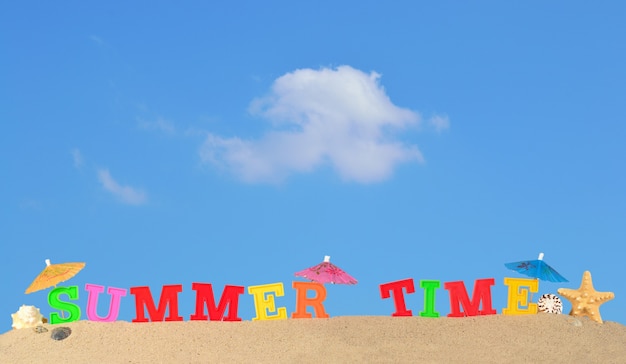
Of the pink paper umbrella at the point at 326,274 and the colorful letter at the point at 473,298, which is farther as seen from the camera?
the colorful letter at the point at 473,298

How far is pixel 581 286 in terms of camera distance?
1002 inches

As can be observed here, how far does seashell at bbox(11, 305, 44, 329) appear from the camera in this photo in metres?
24.1

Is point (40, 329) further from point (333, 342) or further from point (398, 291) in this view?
point (398, 291)

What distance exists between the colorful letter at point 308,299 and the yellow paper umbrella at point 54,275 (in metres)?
6.04

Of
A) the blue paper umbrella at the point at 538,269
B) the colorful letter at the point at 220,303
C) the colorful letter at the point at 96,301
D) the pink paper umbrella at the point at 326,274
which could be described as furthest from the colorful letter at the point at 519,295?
the colorful letter at the point at 96,301

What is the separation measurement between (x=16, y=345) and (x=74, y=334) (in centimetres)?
152

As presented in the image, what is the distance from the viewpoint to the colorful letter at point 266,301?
2417 centimetres

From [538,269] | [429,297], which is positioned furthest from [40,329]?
[538,269]

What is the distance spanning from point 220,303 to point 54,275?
4.60 metres

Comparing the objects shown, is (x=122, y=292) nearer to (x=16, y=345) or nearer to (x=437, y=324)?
(x=16, y=345)

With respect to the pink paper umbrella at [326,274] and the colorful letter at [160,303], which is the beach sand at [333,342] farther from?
the pink paper umbrella at [326,274]

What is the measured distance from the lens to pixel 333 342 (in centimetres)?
2253

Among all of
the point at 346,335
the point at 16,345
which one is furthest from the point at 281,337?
the point at 16,345

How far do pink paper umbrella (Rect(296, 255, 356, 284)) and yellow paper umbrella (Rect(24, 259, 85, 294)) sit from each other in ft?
20.2
